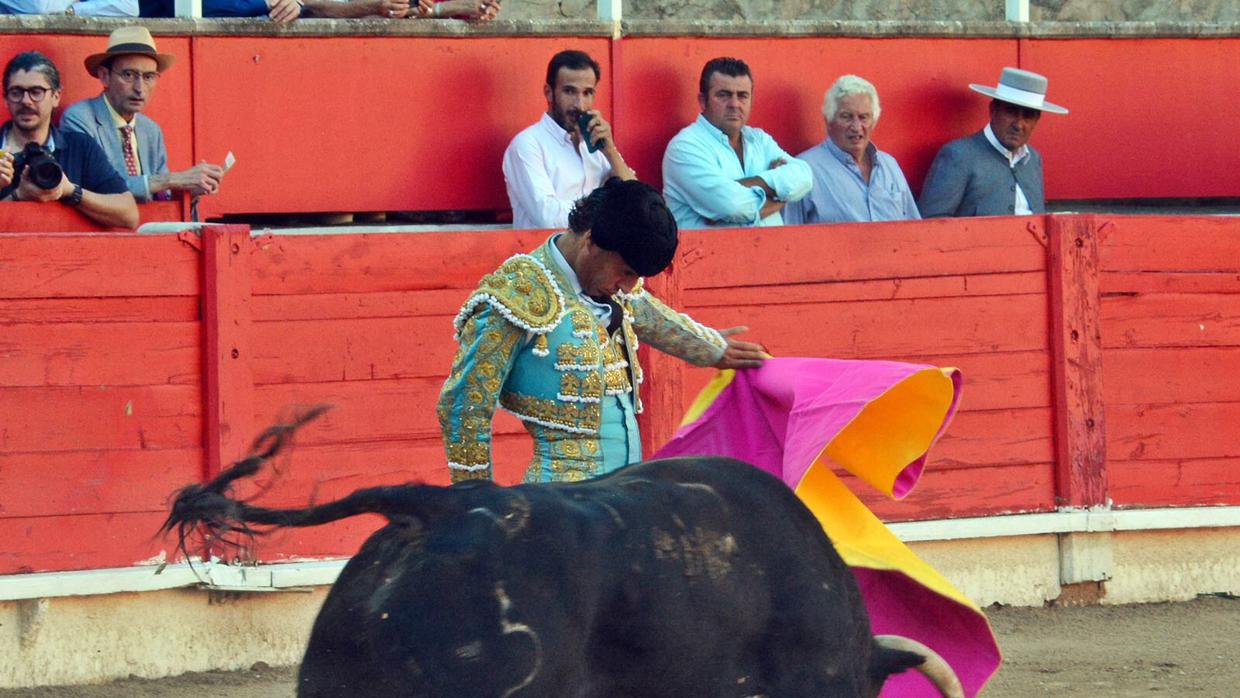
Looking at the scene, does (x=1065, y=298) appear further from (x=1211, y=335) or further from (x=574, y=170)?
(x=574, y=170)

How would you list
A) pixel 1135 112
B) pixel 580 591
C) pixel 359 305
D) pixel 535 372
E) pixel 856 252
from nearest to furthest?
pixel 580 591 < pixel 535 372 < pixel 359 305 < pixel 856 252 < pixel 1135 112

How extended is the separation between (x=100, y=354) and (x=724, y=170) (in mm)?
2129

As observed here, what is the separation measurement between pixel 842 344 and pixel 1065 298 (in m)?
0.87

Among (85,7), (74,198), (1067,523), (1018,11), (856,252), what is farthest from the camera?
(1018,11)

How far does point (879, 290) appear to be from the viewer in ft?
20.5

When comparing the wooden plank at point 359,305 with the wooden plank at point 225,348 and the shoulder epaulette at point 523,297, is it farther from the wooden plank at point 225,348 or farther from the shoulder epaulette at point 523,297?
the shoulder epaulette at point 523,297

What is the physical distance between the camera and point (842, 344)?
619 centimetres

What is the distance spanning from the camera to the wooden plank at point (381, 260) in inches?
219

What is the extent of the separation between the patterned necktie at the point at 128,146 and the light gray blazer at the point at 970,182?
281 cm

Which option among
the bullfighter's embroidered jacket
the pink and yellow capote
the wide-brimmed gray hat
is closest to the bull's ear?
the pink and yellow capote

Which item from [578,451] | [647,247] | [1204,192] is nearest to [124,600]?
[578,451]

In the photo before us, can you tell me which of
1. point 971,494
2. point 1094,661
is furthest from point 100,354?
point 1094,661

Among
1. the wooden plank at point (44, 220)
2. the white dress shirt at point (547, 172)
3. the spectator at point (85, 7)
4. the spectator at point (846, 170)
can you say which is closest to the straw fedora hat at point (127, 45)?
the spectator at point (85, 7)

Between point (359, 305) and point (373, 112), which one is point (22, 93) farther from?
point (373, 112)
